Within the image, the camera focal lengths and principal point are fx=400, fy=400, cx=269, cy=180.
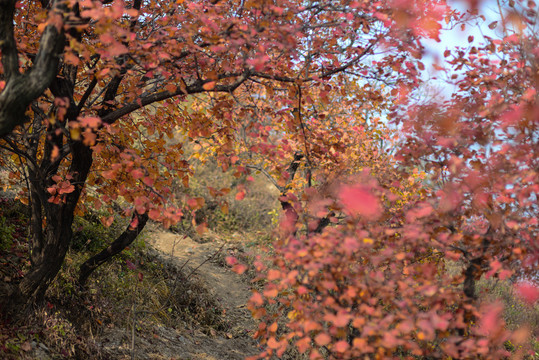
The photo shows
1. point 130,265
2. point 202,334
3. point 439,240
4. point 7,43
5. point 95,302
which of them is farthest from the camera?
point 202,334

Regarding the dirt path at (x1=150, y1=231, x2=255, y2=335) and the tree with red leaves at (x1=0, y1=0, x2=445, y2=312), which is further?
the dirt path at (x1=150, y1=231, x2=255, y2=335)

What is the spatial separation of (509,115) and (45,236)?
434 centimetres

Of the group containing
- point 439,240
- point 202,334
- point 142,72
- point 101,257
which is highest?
point 142,72

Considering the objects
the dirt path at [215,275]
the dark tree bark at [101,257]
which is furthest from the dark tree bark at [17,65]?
the dirt path at [215,275]

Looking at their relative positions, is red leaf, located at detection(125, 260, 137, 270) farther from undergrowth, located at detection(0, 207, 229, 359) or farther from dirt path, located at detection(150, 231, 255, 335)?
dirt path, located at detection(150, 231, 255, 335)

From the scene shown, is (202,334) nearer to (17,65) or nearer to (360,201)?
(360,201)

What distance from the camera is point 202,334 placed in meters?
6.34


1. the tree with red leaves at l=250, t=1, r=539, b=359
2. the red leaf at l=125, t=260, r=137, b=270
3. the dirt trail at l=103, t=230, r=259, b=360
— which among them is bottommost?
the dirt trail at l=103, t=230, r=259, b=360

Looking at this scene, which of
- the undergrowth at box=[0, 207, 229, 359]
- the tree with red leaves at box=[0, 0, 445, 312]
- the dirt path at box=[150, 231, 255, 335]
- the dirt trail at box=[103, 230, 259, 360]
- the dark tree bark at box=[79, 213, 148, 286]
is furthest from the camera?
the dirt path at box=[150, 231, 255, 335]

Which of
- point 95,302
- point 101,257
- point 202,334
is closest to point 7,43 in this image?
point 101,257

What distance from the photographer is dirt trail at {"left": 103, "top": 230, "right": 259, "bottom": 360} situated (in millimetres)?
5032

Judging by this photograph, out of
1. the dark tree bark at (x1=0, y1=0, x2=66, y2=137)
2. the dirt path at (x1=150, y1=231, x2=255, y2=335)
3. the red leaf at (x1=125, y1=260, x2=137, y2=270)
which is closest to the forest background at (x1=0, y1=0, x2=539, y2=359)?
the dark tree bark at (x1=0, y1=0, x2=66, y2=137)

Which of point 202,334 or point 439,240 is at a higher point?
point 439,240

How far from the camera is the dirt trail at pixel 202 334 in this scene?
503 cm
